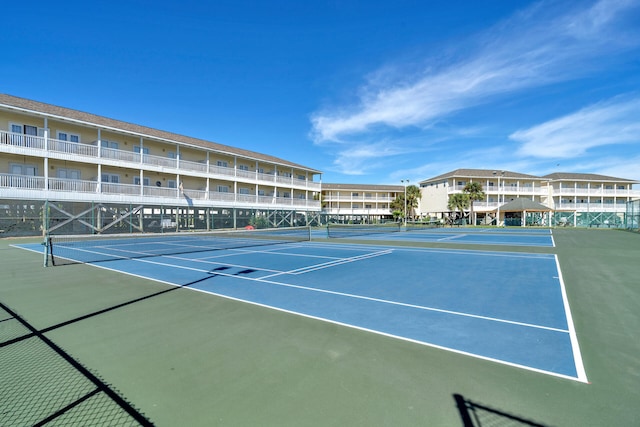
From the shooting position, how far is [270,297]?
A: 23.4 ft

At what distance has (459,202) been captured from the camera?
55.3 meters

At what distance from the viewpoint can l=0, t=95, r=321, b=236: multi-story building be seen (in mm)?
24203

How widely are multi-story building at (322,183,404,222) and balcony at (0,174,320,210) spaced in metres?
37.6

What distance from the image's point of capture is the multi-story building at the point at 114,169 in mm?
24203

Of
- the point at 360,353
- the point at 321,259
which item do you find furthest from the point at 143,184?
the point at 360,353

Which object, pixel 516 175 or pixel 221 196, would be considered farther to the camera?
pixel 516 175

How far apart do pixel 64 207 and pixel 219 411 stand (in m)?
31.8

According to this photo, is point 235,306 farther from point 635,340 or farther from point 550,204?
point 550,204

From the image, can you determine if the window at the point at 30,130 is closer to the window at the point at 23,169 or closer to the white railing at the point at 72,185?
the window at the point at 23,169

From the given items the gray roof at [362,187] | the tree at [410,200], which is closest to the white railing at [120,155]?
the gray roof at [362,187]

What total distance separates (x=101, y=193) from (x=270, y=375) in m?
30.3

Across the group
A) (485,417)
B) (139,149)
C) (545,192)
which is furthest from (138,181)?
(545,192)

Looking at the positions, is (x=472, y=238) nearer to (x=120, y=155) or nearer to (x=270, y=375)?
(x=270, y=375)

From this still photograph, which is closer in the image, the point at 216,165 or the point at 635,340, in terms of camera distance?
the point at 635,340
